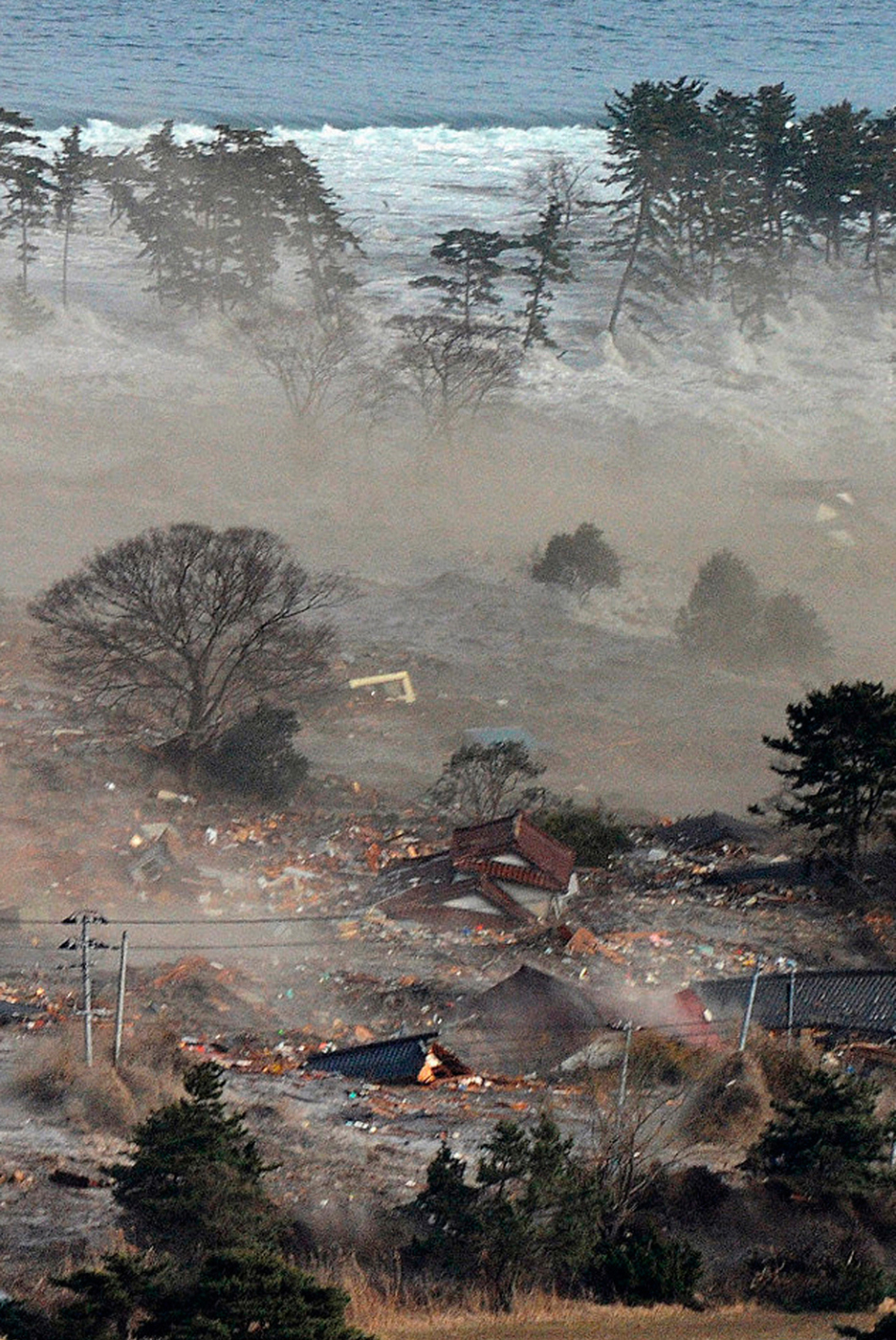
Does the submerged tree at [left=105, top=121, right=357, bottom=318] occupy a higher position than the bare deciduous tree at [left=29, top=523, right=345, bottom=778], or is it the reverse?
the submerged tree at [left=105, top=121, right=357, bottom=318]

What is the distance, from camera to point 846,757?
27.1 metres

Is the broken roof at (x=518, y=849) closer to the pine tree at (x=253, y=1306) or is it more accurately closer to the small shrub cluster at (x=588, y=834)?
the small shrub cluster at (x=588, y=834)

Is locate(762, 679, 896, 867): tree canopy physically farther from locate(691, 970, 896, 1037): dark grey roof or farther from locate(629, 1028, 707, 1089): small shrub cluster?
locate(629, 1028, 707, 1089): small shrub cluster

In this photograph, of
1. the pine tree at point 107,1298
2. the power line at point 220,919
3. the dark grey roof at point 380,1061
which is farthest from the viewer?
the power line at point 220,919

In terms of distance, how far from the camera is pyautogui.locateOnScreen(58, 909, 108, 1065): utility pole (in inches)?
728

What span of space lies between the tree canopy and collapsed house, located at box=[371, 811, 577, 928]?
4.29 meters

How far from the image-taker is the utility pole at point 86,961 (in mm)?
18500

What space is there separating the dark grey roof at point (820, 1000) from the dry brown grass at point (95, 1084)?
25.4 feet

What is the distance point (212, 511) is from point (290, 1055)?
106 feet

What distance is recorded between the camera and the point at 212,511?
51.6 meters

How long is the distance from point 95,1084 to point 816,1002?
9686 mm

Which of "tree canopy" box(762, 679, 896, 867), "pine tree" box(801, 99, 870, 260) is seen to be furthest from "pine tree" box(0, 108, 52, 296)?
"tree canopy" box(762, 679, 896, 867)

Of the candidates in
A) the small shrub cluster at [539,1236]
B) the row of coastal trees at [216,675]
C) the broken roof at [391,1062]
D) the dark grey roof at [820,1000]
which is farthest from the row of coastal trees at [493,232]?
the small shrub cluster at [539,1236]

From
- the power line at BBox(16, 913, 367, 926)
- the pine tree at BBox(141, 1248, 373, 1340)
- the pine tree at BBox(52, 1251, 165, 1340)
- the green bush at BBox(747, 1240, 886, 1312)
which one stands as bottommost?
the power line at BBox(16, 913, 367, 926)
